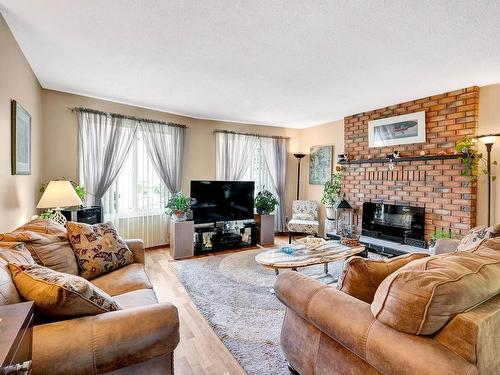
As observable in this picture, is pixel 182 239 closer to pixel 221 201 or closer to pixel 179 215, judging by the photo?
pixel 179 215

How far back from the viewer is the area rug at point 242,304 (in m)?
1.92

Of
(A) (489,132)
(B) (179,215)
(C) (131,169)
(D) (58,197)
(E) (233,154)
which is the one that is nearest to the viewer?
(D) (58,197)

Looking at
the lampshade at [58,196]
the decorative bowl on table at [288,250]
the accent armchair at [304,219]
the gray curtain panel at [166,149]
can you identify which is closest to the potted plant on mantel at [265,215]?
the accent armchair at [304,219]

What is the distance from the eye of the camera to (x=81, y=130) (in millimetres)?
3914

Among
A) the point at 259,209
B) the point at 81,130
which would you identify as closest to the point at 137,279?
the point at 81,130

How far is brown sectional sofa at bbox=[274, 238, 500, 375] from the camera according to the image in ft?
3.04

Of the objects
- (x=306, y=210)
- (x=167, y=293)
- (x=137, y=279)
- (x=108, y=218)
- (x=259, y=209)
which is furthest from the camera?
(x=306, y=210)

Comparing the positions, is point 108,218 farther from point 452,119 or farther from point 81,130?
point 452,119

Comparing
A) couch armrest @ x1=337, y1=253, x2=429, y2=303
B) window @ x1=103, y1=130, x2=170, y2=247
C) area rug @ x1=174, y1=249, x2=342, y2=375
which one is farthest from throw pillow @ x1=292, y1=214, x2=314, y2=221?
couch armrest @ x1=337, y1=253, x2=429, y2=303

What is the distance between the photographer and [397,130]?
14.0ft

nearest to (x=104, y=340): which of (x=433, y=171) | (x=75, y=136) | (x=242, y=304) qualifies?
(x=242, y=304)

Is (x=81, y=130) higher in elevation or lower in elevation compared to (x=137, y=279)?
higher

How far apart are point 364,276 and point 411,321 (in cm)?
40

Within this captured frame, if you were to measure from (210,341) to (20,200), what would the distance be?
2.37 m
